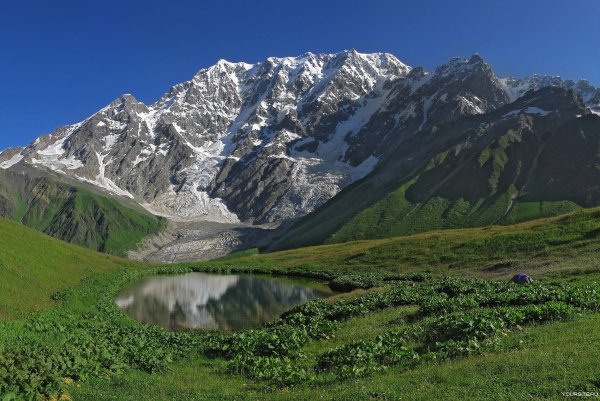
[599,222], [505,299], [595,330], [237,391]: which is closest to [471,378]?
[595,330]

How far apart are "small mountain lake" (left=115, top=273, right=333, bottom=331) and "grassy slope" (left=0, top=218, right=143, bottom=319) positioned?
887 centimetres

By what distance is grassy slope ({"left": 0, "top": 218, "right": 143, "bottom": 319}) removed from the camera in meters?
43.9

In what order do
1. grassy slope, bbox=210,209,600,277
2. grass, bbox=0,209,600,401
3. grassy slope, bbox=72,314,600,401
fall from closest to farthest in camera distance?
1. grassy slope, bbox=72,314,600,401
2. grass, bbox=0,209,600,401
3. grassy slope, bbox=210,209,600,277

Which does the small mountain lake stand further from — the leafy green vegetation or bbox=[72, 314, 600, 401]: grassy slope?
bbox=[72, 314, 600, 401]: grassy slope

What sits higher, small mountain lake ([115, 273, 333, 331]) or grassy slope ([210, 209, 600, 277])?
grassy slope ([210, 209, 600, 277])

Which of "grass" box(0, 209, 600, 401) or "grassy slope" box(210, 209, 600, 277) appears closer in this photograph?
"grass" box(0, 209, 600, 401)

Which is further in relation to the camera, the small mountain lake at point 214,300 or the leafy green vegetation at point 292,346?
the small mountain lake at point 214,300

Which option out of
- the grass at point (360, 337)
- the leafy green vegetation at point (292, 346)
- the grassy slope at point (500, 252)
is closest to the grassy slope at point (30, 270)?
the grass at point (360, 337)

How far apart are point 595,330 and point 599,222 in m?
75.2

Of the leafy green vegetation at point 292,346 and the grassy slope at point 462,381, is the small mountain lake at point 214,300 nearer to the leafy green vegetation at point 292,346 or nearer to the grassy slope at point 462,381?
the leafy green vegetation at point 292,346

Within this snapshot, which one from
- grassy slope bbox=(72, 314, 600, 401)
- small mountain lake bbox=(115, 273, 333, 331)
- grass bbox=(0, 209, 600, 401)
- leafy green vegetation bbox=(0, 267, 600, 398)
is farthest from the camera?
small mountain lake bbox=(115, 273, 333, 331)

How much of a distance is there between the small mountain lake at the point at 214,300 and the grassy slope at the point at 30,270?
887cm

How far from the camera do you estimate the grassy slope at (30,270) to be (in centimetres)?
4394

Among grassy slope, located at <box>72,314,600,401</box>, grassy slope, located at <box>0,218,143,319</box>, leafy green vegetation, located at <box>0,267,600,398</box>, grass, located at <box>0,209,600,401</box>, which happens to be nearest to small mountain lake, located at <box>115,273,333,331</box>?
grass, located at <box>0,209,600,401</box>
